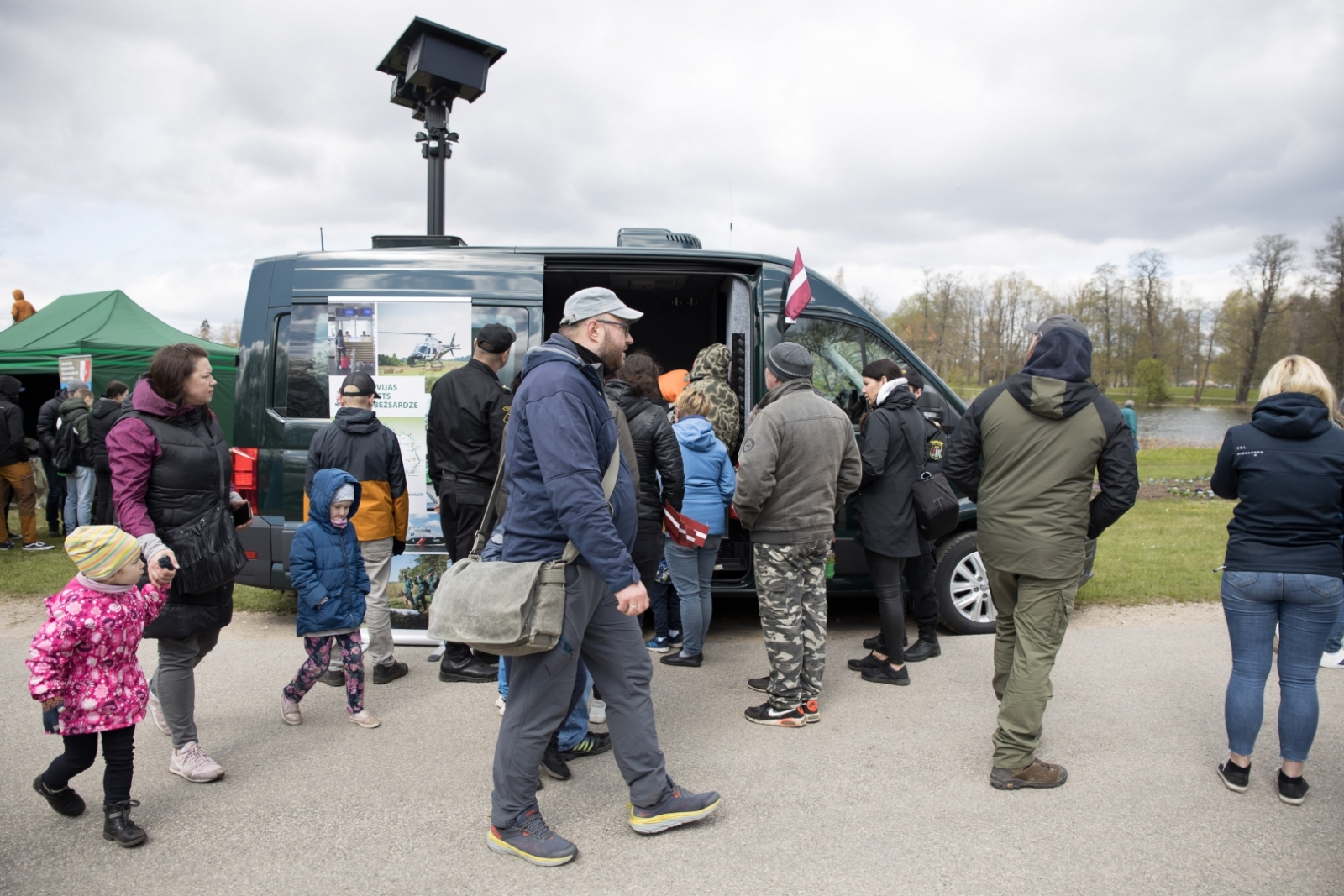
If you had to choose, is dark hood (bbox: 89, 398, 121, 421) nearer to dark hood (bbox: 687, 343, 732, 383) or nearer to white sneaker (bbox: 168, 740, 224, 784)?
white sneaker (bbox: 168, 740, 224, 784)

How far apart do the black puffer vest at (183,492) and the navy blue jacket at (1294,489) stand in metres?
3.91

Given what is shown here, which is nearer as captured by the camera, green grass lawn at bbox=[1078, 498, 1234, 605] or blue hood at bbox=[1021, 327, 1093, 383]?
blue hood at bbox=[1021, 327, 1093, 383]

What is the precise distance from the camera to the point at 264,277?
203 inches

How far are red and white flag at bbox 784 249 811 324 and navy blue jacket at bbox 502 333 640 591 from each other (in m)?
2.56

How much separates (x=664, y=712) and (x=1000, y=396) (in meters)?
2.18

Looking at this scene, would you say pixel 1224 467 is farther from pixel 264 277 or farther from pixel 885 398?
pixel 264 277

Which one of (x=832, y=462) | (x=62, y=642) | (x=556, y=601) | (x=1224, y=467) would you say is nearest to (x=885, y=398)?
(x=832, y=462)

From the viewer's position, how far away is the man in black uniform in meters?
4.32

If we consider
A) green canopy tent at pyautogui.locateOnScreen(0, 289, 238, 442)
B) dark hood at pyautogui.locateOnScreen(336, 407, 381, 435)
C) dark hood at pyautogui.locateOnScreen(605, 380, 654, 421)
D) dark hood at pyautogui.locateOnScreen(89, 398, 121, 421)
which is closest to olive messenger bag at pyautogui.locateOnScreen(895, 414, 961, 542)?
dark hood at pyautogui.locateOnScreen(605, 380, 654, 421)

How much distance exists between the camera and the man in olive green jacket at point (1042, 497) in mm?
3209

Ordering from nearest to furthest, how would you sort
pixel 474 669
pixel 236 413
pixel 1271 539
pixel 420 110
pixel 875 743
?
1. pixel 1271 539
2. pixel 875 743
3. pixel 474 669
4. pixel 236 413
5. pixel 420 110

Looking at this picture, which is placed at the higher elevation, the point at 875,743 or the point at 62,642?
the point at 62,642

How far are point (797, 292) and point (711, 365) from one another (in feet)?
2.47

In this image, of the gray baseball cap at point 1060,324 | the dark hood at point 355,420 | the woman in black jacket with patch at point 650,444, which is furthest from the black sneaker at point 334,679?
the gray baseball cap at point 1060,324
